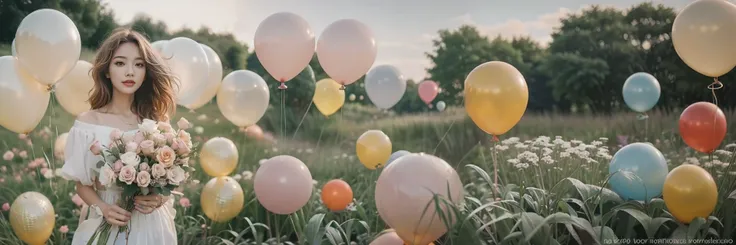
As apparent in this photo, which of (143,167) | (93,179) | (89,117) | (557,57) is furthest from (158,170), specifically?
(557,57)

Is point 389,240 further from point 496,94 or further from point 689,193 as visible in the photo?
point 689,193

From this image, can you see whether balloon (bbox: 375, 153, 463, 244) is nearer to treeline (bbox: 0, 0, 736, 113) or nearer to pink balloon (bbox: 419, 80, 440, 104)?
pink balloon (bbox: 419, 80, 440, 104)

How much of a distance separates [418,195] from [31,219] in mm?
2585

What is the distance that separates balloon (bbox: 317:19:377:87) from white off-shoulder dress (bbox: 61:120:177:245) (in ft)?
5.52

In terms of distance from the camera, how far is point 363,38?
3.81 meters

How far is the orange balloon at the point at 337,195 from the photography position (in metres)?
3.83

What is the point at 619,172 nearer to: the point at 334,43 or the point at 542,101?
the point at 334,43

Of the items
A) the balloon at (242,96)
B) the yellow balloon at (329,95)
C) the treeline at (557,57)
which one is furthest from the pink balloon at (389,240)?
the treeline at (557,57)

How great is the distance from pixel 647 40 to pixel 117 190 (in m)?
10.9

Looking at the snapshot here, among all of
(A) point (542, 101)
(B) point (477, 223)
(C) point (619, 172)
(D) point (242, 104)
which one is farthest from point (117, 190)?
(A) point (542, 101)

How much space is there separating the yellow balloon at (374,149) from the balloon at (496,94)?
4.20 feet

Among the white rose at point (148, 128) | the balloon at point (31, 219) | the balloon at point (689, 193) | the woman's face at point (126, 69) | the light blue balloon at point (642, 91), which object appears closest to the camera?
the white rose at point (148, 128)

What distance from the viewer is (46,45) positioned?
3.25m

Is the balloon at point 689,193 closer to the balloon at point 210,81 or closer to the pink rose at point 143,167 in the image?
the pink rose at point 143,167
